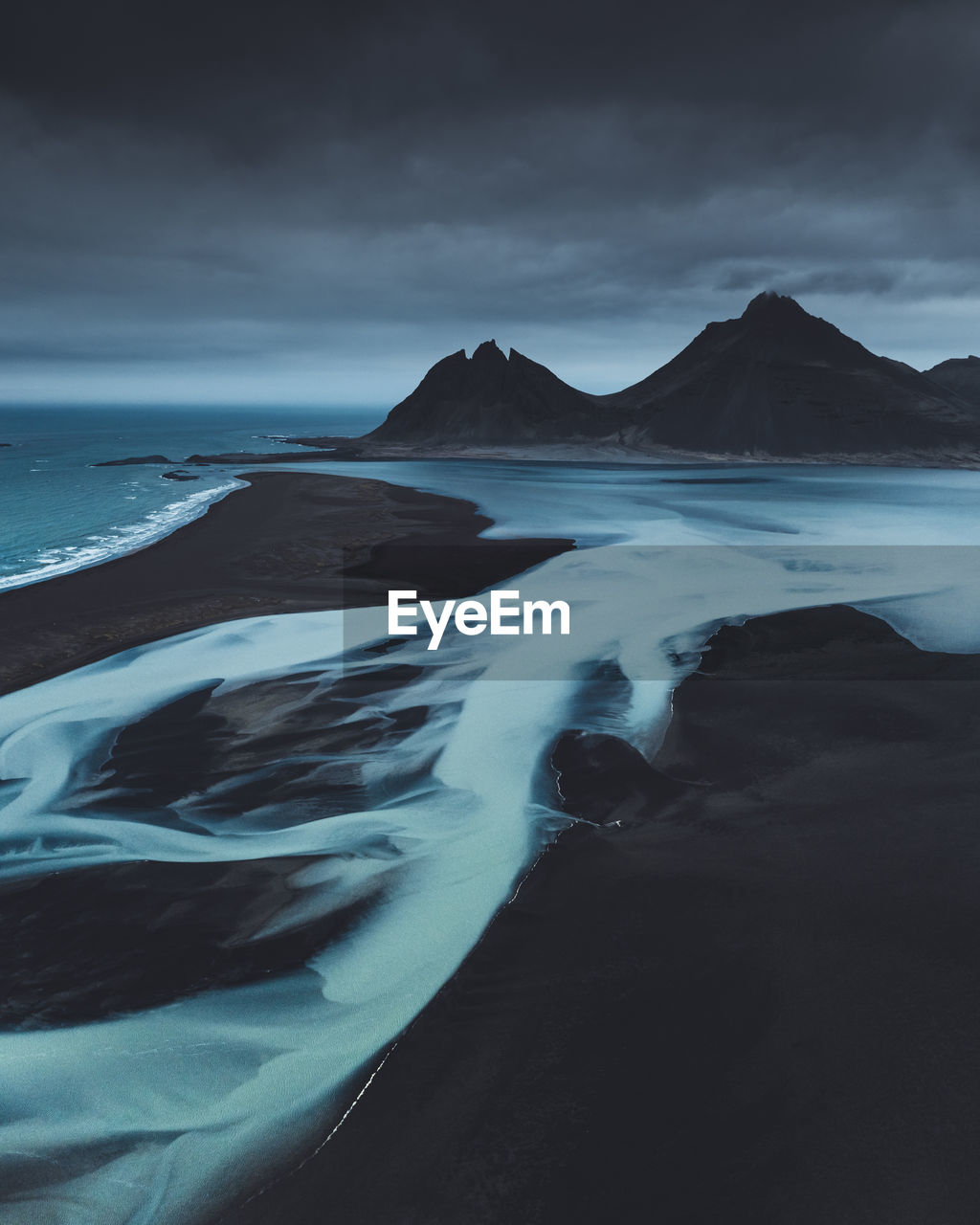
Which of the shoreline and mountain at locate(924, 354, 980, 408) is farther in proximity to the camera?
mountain at locate(924, 354, 980, 408)

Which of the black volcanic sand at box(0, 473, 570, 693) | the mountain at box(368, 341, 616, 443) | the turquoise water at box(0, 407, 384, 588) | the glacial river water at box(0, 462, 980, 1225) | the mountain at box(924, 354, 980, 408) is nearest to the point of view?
the glacial river water at box(0, 462, 980, 1225)

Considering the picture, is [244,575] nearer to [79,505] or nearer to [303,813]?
[303,813]

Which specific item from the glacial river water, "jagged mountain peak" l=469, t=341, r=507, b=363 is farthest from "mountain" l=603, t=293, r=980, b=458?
the glacial river water

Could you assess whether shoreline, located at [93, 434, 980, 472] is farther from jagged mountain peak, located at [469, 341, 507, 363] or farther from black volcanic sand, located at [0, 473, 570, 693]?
black volcanic sand, located at [0, 473, 570, 693]

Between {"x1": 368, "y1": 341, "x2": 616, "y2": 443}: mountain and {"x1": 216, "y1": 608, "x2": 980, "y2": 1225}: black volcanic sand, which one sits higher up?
{"x1": 368, "y1": 341, "x2": 616, "y2": 443}: mountain

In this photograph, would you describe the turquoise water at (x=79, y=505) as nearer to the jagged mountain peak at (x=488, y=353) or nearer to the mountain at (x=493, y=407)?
the mountain at (x=493, y=407)

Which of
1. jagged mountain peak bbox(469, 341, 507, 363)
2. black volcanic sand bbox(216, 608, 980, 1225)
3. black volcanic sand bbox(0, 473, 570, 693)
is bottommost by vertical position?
black volcanic sand bbox(216, 608, 980, 1225)

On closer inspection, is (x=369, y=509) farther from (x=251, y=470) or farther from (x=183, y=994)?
(x=183, y=994)

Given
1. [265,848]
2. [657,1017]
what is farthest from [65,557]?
[657,1017]

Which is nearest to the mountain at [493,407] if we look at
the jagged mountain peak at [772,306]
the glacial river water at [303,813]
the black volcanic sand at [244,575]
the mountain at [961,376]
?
the jagged mountain peak at [772,306]
